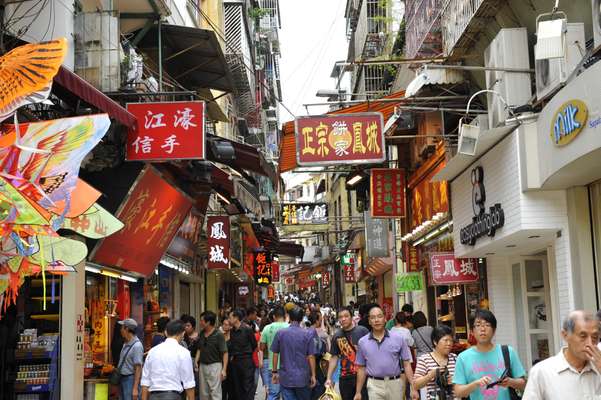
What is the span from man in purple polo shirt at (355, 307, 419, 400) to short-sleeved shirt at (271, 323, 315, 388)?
6.56ft

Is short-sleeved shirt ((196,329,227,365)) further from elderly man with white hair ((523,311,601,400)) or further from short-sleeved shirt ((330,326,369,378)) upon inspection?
elderly man with white hair ((523,311,601,400))

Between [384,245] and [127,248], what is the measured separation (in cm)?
1565

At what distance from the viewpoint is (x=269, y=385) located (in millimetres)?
14570

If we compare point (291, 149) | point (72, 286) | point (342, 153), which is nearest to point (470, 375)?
point (72, 286)

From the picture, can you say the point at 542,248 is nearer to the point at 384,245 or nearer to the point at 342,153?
the point at 342,153

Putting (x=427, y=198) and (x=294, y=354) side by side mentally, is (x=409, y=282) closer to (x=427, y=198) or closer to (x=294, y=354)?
(x=427, y=198)

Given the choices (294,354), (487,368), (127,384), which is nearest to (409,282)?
(294,354)

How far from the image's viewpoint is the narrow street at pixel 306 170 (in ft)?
25.3

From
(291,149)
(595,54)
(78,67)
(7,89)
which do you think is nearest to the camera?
(7,89)

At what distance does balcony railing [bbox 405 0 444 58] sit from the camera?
48.9ft

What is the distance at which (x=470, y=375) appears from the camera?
662 centimetres

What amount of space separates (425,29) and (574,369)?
11.2 metres

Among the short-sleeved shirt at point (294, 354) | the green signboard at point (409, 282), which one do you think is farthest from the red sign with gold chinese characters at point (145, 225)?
the green signboard at point (409, 282)

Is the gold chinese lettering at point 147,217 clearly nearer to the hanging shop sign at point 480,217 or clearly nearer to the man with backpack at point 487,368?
the hanging shop sign at point 480,217
